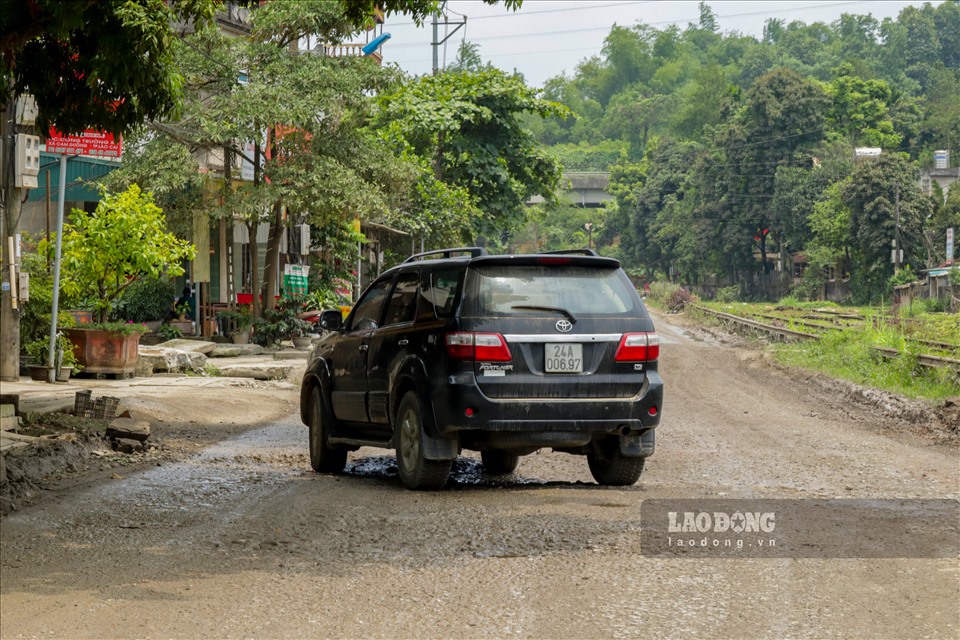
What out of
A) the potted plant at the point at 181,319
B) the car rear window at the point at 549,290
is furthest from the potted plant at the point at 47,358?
the potted plant at the point at 181,319

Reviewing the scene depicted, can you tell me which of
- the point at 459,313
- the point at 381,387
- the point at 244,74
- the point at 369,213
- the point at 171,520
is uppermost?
the point at 244,74

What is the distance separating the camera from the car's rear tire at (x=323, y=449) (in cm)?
1072

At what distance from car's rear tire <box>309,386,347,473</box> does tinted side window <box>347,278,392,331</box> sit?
774mm

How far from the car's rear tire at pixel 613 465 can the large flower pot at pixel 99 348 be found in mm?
10648

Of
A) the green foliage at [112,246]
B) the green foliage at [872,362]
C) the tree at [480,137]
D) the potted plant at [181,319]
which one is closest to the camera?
the green foliage at [112,246]

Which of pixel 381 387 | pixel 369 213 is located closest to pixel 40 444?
pixel 381 387

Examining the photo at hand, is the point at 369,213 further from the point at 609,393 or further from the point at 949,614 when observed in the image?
the point at 949,614

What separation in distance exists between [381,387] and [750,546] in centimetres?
371

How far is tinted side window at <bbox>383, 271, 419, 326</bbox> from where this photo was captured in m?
9.77

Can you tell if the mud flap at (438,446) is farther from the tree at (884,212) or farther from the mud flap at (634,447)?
the tree at (884,212)

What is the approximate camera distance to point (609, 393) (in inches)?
354

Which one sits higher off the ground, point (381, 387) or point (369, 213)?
point (369, 213)

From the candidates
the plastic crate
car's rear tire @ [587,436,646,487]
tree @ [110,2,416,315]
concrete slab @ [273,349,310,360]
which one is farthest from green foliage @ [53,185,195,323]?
car's rear tire @ [587,436,646,487]

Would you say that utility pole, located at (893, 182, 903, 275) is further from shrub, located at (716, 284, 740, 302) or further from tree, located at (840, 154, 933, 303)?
shrub, located at (716, 284, 740, 302)
